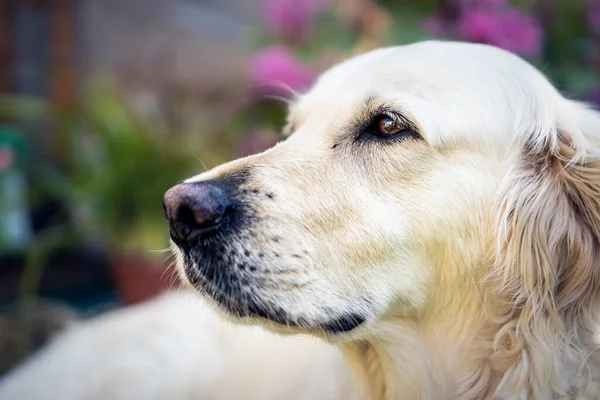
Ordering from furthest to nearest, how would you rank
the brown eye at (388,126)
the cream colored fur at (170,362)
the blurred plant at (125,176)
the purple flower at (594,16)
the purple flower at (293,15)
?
the purple flower at (293,15), the blurred plant at (125,176), the purple flower at (594,16), the cream colored fur at (170,362), the brown eye at (388,126)

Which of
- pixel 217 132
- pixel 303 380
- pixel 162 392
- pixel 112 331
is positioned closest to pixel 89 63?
pixel 217 132

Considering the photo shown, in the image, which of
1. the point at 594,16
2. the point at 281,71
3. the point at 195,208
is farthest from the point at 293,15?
the point at 195,208

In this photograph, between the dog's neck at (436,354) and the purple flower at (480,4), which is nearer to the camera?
the dog's neck at (436,354)

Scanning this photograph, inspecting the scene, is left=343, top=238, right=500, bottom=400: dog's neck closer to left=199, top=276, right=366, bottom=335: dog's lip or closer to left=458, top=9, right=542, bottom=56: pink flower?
left=199, top=276, right=366, bottom=335: dog's lip

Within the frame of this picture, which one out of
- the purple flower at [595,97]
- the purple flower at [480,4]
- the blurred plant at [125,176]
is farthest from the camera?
the blurred plant at [125,176]

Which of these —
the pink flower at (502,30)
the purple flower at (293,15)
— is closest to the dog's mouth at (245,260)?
the pink flower at (502,30)

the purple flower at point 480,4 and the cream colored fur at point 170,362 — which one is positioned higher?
the purple flower at point 480,4

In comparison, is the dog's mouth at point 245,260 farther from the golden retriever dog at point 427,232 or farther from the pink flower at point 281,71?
the pink flower at point 281,71

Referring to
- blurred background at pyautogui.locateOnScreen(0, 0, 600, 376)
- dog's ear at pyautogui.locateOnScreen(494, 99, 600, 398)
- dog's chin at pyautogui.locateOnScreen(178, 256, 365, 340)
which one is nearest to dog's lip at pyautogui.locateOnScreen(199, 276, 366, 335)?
dog's chin at pyautogui.locateOnScreen(178, 256, 365, 340)

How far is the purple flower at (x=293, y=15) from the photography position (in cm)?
421

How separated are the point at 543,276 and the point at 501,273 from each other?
116 millimetres

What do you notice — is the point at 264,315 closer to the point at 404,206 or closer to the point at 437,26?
the point at 404,206

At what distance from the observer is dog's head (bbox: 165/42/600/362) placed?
1771 mm

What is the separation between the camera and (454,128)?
6.24 feet
